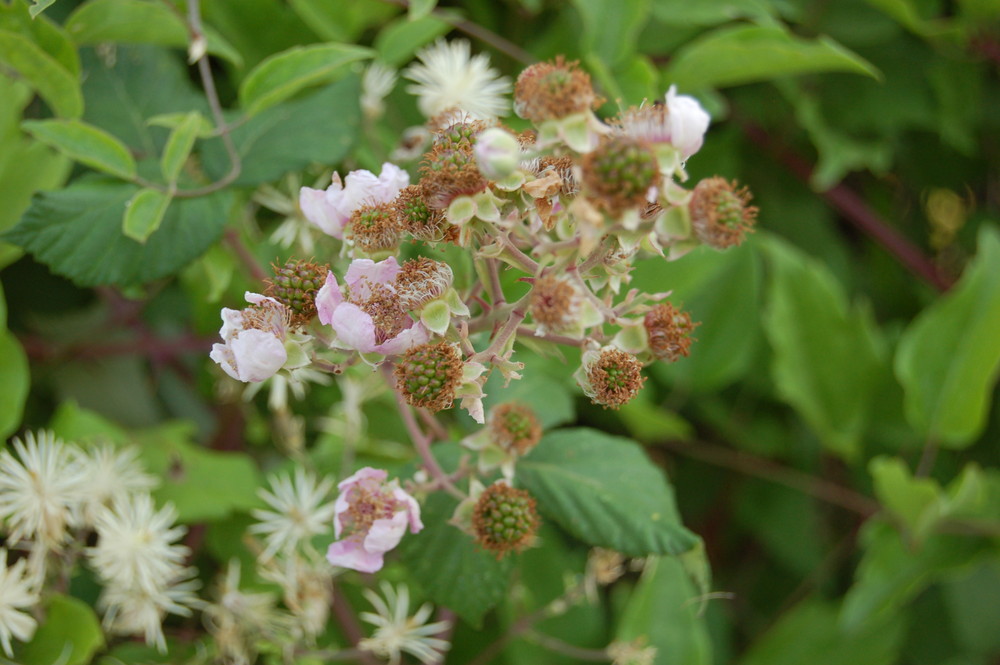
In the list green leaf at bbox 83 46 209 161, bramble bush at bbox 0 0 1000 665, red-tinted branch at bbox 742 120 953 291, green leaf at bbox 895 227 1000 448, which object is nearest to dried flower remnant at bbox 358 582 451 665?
bramble bush at bbox 0 0 1000 665

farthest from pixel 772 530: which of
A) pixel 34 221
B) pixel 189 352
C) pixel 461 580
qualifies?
pixel 34 221

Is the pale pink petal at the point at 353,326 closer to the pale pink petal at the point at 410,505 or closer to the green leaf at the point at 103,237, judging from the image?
the pale pink petal at the point at 410,505

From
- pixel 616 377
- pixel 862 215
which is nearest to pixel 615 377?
pixel 616 377

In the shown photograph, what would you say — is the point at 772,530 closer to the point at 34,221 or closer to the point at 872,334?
the point at 872,334

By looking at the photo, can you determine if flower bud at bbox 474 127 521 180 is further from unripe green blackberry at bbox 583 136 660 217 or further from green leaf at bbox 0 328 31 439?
green leaf at bbox 0 328 31 439

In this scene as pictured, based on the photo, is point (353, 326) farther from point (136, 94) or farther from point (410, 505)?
point (136, 94)

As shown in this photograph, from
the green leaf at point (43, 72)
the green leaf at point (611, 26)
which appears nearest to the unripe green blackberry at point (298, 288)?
the green leaf at point (43, 72)
